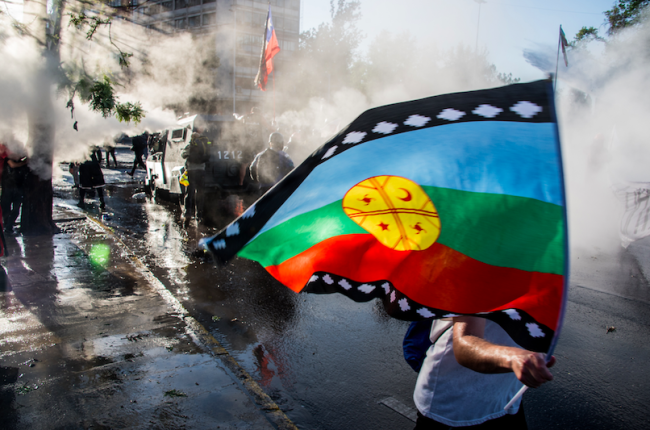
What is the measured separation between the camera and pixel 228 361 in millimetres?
3695

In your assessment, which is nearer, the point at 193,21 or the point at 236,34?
the point at 236,34

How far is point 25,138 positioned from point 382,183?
8140 mm

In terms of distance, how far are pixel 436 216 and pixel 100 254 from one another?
652cm

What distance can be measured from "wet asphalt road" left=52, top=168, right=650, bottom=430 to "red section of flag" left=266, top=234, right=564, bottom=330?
1.57 meters

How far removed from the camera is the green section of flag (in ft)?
4.61

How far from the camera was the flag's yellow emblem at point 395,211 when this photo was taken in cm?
168

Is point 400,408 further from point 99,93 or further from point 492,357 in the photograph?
point 99,93

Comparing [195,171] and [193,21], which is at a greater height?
[193,21]

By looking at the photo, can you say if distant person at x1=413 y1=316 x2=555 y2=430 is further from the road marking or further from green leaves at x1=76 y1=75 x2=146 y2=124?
green leaves at x1=76 y1=75 x2=146 y2=124

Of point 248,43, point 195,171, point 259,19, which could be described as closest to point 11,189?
point 195,171

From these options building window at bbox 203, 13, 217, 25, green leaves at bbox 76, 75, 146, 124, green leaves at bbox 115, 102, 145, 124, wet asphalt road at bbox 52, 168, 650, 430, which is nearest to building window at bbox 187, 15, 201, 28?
building window at bbox 203, 13, 217, 25

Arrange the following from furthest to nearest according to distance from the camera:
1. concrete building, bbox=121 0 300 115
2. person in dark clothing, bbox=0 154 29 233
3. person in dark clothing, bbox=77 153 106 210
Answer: concrete building, bbox=121 0 300 115, person in dark clothing, bbox=77 153 106 210, person in dark clothing, bbox=0 154 29 233

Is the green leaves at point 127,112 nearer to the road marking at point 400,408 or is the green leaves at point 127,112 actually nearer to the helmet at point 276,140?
the helmet at point 276,140

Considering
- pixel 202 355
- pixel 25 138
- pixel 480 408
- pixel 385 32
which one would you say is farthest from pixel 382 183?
pixel 385 32
